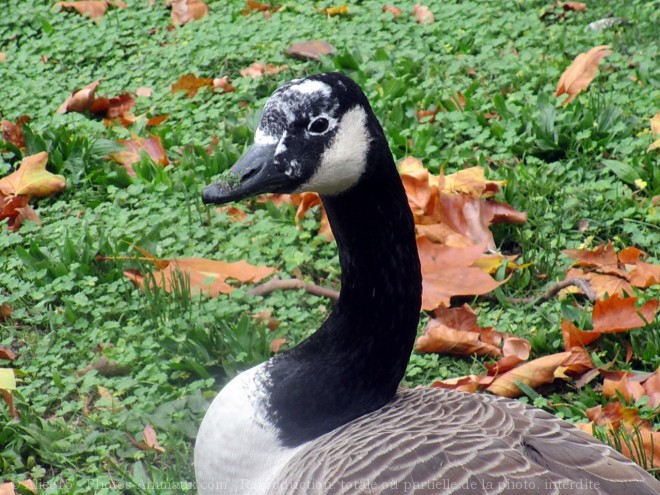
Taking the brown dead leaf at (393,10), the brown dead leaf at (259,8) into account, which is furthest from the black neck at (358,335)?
the brown dead leaf at (259,8)

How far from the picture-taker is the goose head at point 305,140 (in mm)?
2381

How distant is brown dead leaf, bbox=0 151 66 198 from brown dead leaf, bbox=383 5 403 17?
2531 mm

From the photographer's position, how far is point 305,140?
7.88 feet

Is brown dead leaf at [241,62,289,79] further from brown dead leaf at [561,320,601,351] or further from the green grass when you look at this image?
brown dead leaf at [561,320,601,351]

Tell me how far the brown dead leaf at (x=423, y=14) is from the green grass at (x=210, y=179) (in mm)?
67

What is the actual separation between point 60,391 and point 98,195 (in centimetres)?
141

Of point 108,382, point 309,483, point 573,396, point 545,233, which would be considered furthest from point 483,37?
point 309,483

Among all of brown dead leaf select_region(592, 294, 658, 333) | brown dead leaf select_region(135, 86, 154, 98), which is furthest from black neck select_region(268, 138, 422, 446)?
brown dead leaf select_region(135, 86, 154, 98)

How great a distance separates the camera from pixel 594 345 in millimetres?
3588

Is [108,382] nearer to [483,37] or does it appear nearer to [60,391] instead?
[60,391]

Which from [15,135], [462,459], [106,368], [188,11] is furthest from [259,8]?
[462,459]

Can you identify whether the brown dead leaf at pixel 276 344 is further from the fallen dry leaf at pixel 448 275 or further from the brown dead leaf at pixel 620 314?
the brown dead leaf at pixel 620 314

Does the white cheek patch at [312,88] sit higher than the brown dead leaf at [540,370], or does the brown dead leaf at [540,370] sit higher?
the white cheek patch at [312,88]

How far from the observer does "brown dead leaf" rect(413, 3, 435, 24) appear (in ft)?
19.5
